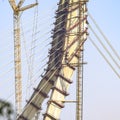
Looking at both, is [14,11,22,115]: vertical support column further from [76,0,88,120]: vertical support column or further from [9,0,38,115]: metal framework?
[76,0,88,120]: vertical support column

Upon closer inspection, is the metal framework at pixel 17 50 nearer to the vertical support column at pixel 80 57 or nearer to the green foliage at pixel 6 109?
the vertical support column at pixel 80 57

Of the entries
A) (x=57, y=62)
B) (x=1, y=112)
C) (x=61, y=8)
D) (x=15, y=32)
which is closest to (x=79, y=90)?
(x=57, y=62)

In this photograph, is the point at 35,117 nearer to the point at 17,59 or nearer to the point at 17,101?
the point at 17,101

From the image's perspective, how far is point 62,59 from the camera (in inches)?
1614

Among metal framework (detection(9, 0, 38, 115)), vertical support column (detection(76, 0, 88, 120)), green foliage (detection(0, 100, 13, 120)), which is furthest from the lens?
metal framework (detection(9, 0, 38, 115))

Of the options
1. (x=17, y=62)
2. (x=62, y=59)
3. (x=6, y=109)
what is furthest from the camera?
(x=17, y=62)

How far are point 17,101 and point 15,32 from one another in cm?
1124

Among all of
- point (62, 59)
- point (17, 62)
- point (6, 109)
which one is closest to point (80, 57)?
point (62, 59)

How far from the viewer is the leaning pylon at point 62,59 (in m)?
40.4

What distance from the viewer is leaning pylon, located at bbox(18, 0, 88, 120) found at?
1590 inches

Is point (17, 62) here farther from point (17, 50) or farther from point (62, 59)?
point (62, 59)

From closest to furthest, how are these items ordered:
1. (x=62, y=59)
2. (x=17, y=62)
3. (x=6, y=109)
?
1. (x=6, y=109)
2. (x=62, y=59)
3. (x=17, y=62)

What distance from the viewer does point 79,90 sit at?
129 ft

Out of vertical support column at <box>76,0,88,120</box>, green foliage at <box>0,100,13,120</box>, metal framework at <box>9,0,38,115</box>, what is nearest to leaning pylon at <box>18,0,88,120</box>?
vertical support column at <box>76,0,88,120</box>
